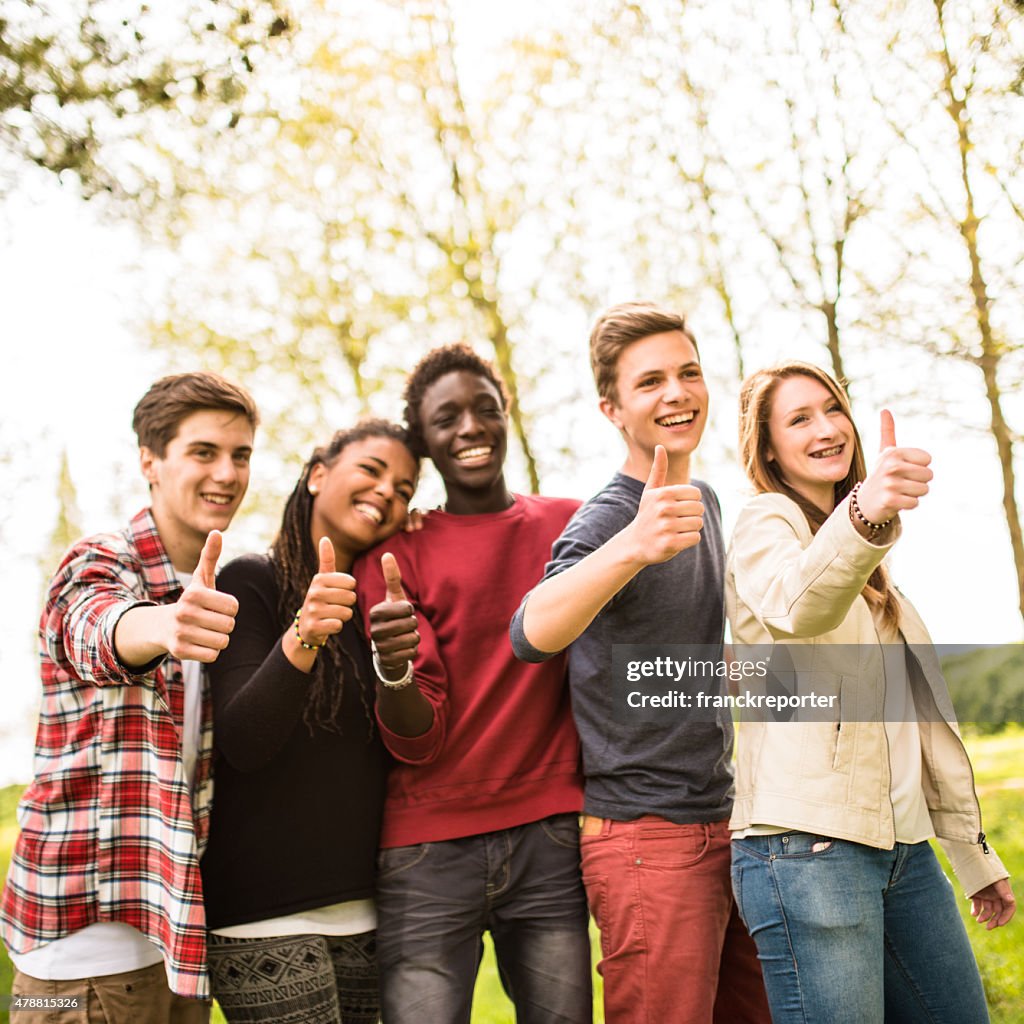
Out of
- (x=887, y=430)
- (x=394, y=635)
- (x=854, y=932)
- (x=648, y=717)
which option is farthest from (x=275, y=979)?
(x=887, y=430)

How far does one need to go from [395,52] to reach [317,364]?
296 centimetres

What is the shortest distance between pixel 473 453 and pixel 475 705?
0.79 m

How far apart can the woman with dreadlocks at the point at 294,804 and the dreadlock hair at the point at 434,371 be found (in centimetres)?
37

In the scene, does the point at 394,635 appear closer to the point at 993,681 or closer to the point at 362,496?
the point at 362,496

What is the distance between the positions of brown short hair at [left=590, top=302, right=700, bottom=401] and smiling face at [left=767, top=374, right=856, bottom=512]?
435 mm

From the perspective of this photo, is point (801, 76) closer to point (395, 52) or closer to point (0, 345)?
point (395, 52)

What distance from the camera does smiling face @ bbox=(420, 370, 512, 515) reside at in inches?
129

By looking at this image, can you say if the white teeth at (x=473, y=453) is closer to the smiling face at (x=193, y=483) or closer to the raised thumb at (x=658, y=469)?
the smiling face at (x=193, y=483)

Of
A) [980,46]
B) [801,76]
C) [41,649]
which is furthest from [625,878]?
[801,76]

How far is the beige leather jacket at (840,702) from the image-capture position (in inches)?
85.4

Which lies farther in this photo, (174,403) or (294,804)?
(174,403)

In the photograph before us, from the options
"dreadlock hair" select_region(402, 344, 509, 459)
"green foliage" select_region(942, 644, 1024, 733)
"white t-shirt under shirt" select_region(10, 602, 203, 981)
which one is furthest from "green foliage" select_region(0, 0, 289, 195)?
"green foliage" select_region(942, 644, 1024, 733)

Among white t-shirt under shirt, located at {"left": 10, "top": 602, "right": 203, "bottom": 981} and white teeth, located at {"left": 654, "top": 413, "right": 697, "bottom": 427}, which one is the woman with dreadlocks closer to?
white t-shirt under shirt, located at {"left": 10, "top": 602, "right": 203, "bottom": 981}

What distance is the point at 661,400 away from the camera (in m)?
2.87
